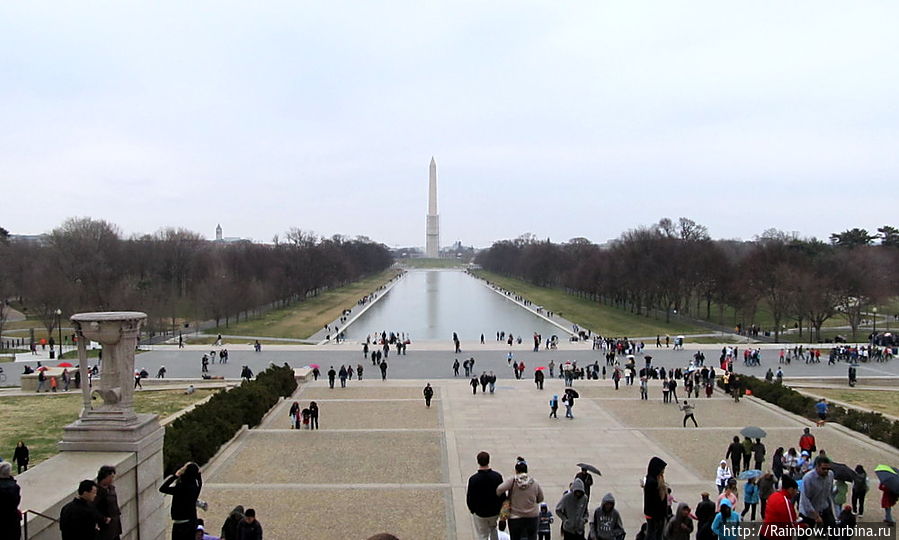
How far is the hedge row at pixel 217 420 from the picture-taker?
1515 centimetres

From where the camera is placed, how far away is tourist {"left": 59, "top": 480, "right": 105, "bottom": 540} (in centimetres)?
600

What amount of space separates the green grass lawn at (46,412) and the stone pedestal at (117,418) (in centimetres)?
1152

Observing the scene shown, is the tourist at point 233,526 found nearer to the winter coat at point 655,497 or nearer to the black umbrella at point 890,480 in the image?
the winter coat at point 655,497

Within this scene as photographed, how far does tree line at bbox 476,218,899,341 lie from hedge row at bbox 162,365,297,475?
135 ft

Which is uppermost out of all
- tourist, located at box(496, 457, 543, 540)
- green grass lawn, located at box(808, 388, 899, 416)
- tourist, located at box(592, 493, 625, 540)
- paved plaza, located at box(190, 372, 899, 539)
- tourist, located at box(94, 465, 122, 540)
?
tourist, located at box(94, 465, 122, 540)

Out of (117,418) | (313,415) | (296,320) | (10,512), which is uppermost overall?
(117,418)

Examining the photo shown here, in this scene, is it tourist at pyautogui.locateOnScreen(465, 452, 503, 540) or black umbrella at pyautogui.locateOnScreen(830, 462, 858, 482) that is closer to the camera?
tourist at pyautogui.locateOnScreen(465, 452, 503, 540)

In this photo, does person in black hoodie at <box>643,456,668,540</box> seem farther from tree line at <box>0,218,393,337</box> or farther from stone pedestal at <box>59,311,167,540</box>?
tree line at <box>0,218,393,337</box>

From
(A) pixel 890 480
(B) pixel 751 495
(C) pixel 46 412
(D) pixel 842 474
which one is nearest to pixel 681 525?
(B) pixel 751 495

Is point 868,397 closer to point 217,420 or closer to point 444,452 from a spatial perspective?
point 444,452

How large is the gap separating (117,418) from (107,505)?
1731 millimetres

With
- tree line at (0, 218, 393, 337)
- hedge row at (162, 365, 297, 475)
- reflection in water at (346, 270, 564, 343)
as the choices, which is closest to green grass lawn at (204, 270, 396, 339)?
tree line at (0, 218, 393, 337)

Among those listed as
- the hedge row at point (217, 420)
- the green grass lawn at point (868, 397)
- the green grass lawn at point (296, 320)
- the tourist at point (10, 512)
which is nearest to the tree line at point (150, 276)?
the green grass lawn at point (296, 320)

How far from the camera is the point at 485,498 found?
7.65m
